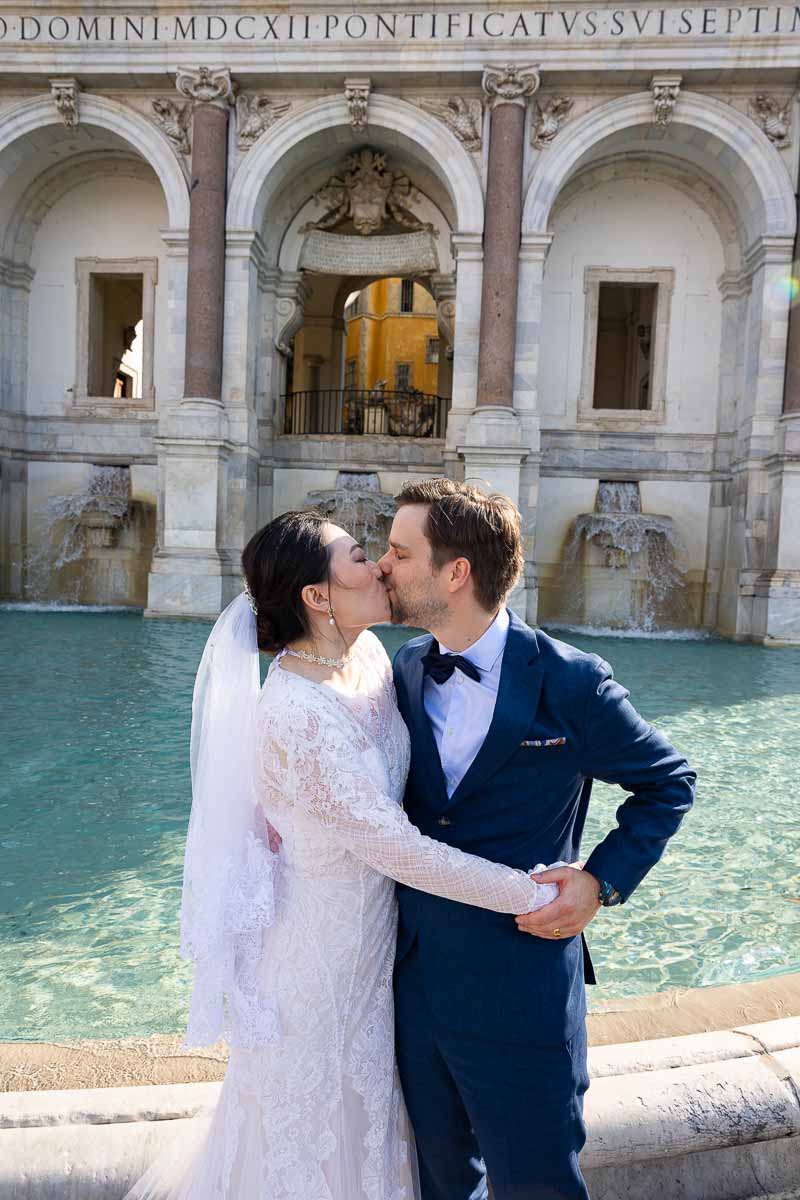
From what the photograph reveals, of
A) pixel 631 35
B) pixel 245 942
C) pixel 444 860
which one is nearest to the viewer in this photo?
pixel 444 860

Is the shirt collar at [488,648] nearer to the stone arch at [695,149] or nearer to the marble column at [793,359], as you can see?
Result: the marble column at [793,359]

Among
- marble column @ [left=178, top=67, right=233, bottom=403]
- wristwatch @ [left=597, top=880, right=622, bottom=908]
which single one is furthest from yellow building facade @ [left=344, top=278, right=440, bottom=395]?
wristwatch @ [left=597, top=880, right=622, bottom=908]

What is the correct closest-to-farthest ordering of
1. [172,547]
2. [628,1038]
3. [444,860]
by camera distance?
1. [444,860]
2. [628,1038]
3. [172,547]

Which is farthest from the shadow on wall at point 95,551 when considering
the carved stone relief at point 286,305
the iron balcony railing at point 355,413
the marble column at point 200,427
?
the iron balcony railing at point 355,413

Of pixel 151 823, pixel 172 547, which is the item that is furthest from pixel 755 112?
pixel 151 823

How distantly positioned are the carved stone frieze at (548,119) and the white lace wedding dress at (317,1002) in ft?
48.2

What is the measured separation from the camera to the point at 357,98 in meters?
13.9

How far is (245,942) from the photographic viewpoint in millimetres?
1683

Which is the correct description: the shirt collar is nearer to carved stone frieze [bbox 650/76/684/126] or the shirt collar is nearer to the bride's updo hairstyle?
the bride's updo hairstyle

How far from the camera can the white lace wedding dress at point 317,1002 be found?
158cm

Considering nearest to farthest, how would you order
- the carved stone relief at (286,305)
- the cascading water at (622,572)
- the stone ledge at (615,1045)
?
the stone ledge at (615,1045) < the cascading water at (622,572) < the carved stone relief at (286,305)

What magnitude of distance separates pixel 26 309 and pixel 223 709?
17365 mm

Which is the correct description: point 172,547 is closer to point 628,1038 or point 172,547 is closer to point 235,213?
point 235,213

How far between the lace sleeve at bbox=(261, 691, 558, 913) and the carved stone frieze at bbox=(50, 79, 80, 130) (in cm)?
1611
